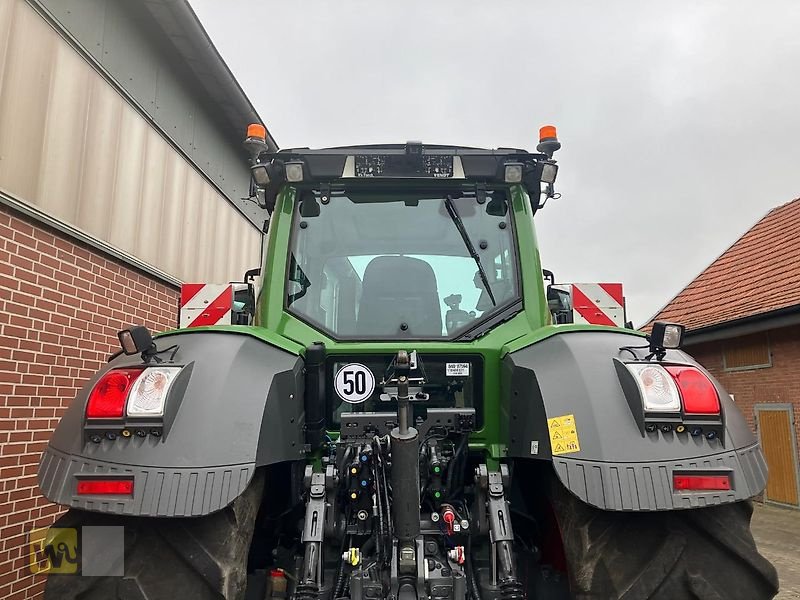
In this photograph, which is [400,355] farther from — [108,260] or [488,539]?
[108,260]

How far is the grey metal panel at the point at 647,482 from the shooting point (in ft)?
6.22

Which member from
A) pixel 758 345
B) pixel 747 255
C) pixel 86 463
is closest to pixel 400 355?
pixel 86 463

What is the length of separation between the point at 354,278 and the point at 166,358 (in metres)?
1.20

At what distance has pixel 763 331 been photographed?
39.4 ft

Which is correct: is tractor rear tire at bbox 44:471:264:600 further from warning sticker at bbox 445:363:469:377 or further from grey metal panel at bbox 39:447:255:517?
warning sticker at bbox 445:363:469:377

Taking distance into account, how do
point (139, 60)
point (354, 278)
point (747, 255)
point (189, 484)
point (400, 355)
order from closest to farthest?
point (189, 484), point (400, 355), point (354, 278), point (139, 60), point (747, 255)

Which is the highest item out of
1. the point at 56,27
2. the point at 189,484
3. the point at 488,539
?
the point at 56,27

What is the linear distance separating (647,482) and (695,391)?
381 mm

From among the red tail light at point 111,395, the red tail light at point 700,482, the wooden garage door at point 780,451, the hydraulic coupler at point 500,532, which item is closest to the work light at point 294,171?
the red tail light at point 111,395

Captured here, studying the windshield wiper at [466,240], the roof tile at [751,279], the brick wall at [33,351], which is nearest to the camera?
the windshield wiper at [466,240]

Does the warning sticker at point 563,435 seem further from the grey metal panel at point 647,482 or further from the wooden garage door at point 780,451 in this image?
the wooden garage door at point 780,451

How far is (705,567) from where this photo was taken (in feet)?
6.40

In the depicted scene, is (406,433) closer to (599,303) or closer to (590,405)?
(590,405)

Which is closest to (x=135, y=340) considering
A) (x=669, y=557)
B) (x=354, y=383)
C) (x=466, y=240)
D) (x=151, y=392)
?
(x=151, y=392)
